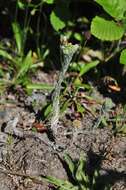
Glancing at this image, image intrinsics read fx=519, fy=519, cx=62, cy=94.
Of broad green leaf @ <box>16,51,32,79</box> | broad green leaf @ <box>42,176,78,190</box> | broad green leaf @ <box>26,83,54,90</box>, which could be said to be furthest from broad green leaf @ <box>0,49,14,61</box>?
broad green leaf @ <box>42,176,78,190</box>

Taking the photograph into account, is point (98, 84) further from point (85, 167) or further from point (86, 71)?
point (85, 167)

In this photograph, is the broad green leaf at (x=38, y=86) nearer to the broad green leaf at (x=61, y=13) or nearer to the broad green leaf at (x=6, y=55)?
the broad green leaf at (x=6, y=55)

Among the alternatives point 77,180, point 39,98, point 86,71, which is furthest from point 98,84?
point 77,180

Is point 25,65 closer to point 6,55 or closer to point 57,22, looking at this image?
point 6,55

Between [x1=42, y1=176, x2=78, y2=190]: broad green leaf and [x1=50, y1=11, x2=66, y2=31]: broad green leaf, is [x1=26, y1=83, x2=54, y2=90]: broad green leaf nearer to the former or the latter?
[x1=50, y1=11, x2=66, y2=31]: broad green leaf

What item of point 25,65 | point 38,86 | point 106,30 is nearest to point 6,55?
point 25,65

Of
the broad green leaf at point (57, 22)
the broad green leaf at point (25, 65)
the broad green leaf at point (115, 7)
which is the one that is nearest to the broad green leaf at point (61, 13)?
the broad green leaf at point (57, 22)
